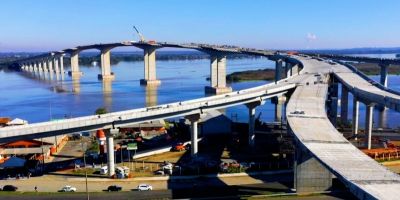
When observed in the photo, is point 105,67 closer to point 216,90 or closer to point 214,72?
point 214,72

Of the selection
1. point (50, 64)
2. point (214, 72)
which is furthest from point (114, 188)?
point (50, 64)

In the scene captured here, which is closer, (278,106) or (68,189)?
(68,189)

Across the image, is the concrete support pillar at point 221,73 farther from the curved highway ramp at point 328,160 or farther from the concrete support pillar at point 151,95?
the curved highway ramp at point 328,160

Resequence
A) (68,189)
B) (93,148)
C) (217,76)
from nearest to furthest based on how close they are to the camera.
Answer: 1. (68,189)
2. (93,148)
3. (217,76)

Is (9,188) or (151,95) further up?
(9,188)

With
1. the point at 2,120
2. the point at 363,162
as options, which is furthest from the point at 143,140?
the point at 363,162

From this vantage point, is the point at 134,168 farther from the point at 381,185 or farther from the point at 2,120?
the point at 2,120
